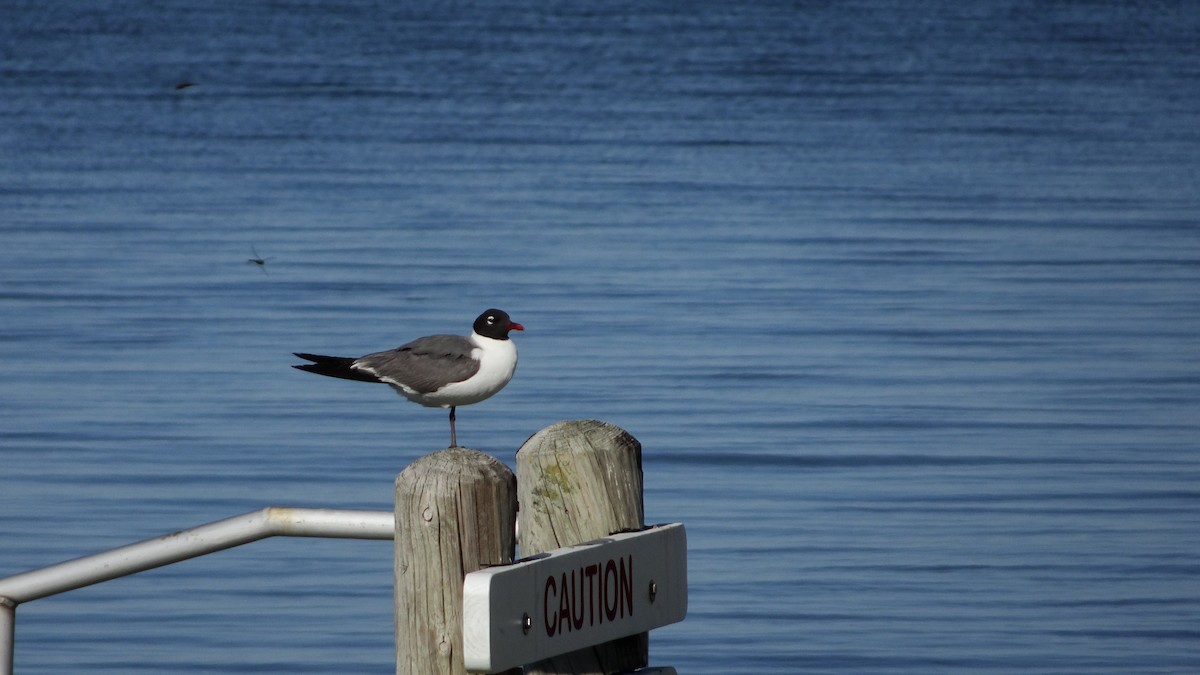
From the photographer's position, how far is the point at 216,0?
38.8m

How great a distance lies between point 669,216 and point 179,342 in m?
6.54

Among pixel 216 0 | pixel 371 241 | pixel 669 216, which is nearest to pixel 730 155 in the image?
pixel 669 216

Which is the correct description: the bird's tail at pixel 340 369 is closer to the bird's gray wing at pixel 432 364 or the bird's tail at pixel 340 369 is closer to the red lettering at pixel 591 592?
the bird's gray wing at pixel 432 364

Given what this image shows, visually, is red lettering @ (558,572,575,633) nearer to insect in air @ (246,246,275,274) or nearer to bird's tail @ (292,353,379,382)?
bird's tail @ (292,353,379,382)

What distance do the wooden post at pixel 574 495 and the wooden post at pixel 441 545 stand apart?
199 millimetres

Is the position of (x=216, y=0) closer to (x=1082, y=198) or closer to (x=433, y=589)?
(x=1082, y=198)

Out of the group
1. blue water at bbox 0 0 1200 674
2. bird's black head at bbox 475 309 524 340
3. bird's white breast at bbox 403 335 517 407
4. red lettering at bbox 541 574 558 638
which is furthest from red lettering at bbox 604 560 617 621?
blue water at bbox 0 0 1200 674

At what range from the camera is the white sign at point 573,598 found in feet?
10.3

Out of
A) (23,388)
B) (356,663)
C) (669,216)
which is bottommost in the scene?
(356,663)

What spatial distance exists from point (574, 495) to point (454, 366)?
2256 millimetres

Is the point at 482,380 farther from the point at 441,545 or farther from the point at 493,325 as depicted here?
the point at 441,545

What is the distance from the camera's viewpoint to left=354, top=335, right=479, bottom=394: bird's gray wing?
5.72 meters

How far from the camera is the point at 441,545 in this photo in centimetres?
325

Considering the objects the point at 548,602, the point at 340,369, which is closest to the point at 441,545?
the point at 548,602
